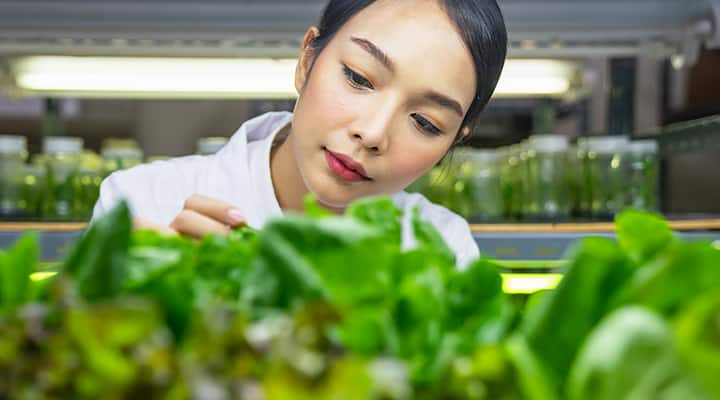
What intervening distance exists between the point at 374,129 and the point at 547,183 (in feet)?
4.27

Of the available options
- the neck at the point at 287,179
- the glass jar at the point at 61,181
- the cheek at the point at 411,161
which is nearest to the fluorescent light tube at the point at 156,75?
the glass jar at the point at 61,181

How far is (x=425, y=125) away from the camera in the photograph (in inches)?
34.7

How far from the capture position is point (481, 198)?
204 cm

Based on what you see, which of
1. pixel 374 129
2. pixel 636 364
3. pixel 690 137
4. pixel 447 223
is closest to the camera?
pixel 636 364

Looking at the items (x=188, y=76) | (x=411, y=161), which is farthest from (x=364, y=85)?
(x=188, y=76)

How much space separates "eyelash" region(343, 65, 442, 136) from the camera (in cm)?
86

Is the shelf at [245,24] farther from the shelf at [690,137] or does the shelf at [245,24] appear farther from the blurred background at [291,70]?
the shelf at [690,137]

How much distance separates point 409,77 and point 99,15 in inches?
47.7

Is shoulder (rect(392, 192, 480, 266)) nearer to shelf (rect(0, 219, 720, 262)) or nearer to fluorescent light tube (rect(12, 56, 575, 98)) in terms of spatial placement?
shelf (rect(0, 219, 720, 262))

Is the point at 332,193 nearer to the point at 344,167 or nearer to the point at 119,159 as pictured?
the point at 344,167

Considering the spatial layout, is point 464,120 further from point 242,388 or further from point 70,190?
point 70,190

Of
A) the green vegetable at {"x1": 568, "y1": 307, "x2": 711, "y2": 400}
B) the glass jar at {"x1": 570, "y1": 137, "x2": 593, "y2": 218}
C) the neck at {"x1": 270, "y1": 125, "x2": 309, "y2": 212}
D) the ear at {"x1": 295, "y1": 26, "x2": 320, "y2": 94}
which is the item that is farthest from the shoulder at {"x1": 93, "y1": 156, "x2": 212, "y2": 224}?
the glass jar at {"x1": 570, "y1": 137, "x2": 593, "y2": 218}

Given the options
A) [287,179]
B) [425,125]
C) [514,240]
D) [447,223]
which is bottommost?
[514,240]

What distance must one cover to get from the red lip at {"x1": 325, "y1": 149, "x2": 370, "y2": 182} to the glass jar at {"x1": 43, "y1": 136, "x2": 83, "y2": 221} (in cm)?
132
